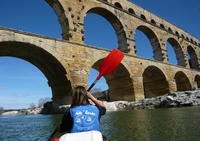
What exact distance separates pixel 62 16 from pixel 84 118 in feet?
38.5

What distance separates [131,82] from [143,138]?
12.1m

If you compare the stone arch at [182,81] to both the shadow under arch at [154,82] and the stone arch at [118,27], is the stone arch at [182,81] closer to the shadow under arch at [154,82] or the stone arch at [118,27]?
the shadow under arch at [154,82]

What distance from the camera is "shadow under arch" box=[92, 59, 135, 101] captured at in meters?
15.4

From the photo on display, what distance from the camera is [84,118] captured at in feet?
7.40

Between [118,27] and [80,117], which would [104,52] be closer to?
[118,27]

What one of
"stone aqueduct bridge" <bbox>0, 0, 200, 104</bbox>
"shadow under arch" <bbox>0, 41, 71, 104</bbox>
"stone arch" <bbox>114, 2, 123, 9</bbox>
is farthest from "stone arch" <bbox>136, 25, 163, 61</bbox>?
"shadow under arch" <bbox>0, 41, 71, 104</bbox>

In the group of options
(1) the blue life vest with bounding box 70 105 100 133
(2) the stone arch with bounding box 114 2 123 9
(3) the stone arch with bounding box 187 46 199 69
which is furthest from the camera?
(3) the stone arch with bounding box 187 46 199 69

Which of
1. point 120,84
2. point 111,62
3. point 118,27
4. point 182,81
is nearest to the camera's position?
point 111,62

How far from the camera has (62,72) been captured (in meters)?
11.4

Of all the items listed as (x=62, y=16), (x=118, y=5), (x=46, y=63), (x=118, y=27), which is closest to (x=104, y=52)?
(x=62, y=16)

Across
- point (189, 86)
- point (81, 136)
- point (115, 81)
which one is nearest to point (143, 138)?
point (81, 136)

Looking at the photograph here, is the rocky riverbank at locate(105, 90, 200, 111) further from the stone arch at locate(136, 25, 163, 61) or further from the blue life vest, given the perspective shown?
the blue life vest

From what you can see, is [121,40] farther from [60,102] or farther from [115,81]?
[60,102]

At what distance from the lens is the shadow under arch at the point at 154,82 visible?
1892 cm
